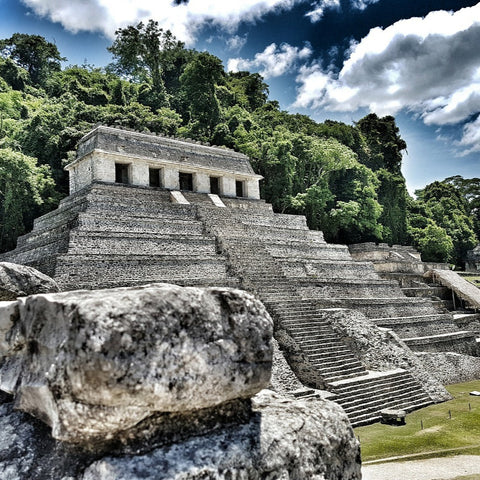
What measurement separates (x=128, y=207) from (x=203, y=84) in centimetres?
2465

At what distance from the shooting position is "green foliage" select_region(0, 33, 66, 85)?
1969 inches

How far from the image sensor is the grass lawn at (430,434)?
8.88 m

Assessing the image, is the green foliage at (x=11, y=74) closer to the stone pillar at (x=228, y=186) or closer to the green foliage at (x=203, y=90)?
the green foliage at (x=203, y=90)

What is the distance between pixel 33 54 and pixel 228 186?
125 feet

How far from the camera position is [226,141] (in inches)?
1406

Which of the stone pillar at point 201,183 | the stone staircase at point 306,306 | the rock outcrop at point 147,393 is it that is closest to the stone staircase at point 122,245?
the stone staircase at point 306,306

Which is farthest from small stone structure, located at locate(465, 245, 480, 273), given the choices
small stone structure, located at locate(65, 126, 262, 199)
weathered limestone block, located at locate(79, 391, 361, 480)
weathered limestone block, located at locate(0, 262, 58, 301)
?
weathered limestone block, located at locate(79, 391, 361, 480)

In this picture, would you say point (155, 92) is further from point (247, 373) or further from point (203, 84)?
point (247, 373)

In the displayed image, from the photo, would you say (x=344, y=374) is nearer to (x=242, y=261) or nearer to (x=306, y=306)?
(x=306, y=306)

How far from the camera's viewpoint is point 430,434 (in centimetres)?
1016

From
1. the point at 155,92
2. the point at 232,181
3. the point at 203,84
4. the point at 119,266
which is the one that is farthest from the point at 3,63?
the point at 119,266

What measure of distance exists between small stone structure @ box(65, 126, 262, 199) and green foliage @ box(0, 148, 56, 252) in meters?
3.50

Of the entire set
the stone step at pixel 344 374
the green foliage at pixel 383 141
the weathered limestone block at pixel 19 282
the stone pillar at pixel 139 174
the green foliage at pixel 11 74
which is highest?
the green foliage at pixel 11 74

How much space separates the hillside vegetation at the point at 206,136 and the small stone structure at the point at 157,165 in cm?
566
